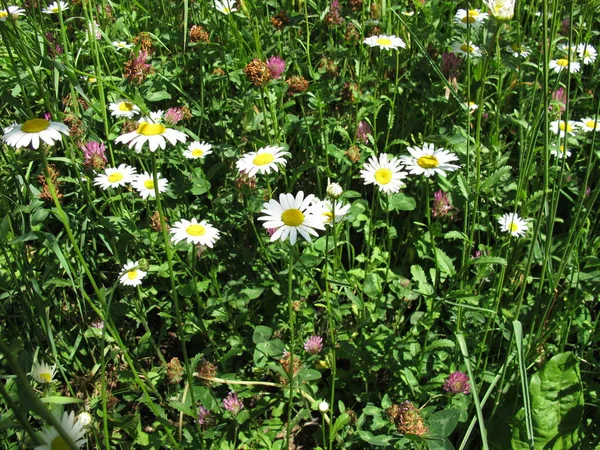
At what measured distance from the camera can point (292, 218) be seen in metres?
1.47

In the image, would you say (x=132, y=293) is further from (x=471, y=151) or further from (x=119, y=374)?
(x=471, y=151)

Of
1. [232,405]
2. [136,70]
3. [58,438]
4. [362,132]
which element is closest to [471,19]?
[362,132]

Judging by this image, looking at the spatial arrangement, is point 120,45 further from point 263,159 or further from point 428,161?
point 428,161

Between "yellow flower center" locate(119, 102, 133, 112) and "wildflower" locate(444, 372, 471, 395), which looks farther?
"yellow flower center" locate(119, 102, 133, 112)

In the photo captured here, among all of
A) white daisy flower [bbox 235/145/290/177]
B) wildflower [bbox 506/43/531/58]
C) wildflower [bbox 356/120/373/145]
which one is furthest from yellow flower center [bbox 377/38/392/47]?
white daisy flower [bbox 235/145/290/177]

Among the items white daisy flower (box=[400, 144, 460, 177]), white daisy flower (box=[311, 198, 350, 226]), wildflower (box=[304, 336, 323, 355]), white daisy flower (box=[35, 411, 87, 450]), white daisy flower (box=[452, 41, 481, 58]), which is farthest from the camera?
white daisy flower (box=[452, 41, 481, 58])

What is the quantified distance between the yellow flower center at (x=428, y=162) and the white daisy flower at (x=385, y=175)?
0.06m

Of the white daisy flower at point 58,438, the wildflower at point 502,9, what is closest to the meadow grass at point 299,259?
the wildflower at point 502,9

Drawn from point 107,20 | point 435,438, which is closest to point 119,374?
point 435,438

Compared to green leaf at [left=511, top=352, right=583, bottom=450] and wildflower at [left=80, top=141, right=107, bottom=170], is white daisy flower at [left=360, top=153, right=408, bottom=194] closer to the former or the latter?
green leaf at [left=511, top=352, right=583, bottom=450]

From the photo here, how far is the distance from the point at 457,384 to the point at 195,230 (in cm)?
92

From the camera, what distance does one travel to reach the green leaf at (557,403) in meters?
1.67

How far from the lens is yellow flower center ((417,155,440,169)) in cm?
169

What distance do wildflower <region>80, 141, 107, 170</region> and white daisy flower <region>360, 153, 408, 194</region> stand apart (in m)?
0.90
